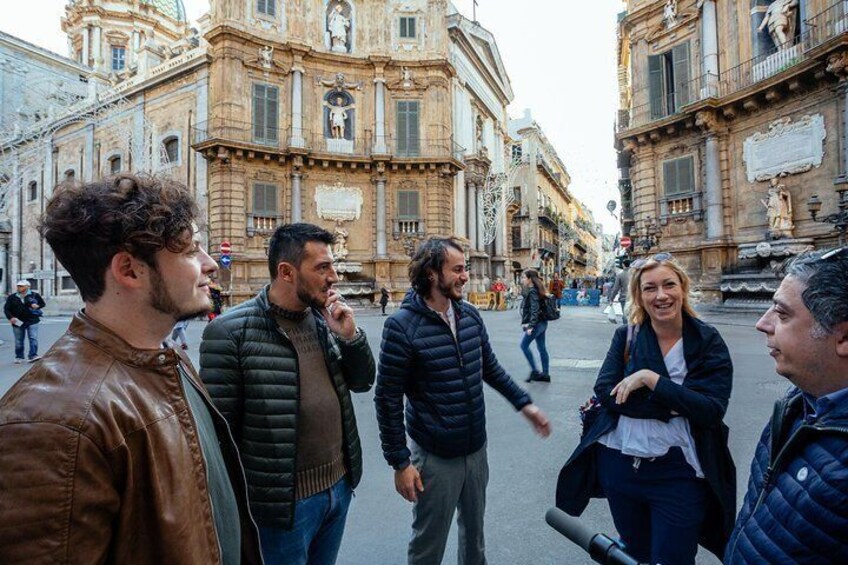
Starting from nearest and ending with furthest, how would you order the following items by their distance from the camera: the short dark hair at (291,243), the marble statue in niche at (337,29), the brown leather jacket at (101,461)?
the brown leather jacket at (101,461), the short dark hair at (291,243), the marble statue in niche at (337,29)

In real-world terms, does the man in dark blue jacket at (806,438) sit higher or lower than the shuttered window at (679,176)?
lower

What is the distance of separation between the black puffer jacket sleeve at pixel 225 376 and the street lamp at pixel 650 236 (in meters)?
20.3

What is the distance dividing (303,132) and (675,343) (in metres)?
24.3

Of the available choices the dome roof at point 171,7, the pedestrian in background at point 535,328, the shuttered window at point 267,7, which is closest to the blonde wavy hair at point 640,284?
the pedestrian in background at point 535,328

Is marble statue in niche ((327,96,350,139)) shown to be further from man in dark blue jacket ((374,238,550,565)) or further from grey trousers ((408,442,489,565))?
grey trousers ((408,442,489,565))

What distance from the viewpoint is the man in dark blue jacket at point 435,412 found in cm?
241

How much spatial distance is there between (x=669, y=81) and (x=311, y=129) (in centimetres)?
1719

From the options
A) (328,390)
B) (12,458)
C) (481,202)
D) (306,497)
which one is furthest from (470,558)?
(481,202)

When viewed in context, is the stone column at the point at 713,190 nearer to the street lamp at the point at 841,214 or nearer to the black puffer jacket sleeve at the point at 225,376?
the street lamp at the point at 841,214

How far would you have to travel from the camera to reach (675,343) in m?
2.35

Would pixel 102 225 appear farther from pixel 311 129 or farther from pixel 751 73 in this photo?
pixel 311 129

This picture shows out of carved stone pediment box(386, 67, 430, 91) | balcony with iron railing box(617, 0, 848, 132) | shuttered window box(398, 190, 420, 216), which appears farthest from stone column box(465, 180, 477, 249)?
balcony with iron railing box(617, 0, 848, 132)

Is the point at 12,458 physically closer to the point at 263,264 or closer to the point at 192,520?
the point at 192,520

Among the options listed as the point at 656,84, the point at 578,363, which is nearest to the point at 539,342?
the point at 578,363
